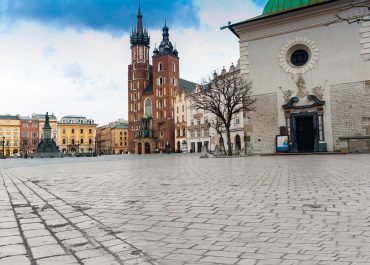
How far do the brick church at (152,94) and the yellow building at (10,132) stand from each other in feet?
163

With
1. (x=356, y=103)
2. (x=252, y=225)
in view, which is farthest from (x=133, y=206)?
(x=356, y=103)

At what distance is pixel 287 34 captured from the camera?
2781cm

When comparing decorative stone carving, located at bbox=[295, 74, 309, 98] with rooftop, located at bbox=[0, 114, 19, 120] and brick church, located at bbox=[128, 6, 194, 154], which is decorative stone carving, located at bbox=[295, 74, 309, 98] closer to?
brick church, located at bbox=[128, 6, 194, 154]

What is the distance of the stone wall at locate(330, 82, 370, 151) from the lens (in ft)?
80.9

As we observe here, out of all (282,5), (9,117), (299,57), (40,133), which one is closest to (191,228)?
(299,57)

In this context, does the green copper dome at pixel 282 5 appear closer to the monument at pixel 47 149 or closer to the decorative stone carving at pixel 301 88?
the decorative stone carving at pixel 301 88

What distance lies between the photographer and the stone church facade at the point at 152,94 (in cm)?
9394

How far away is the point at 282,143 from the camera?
2664cm

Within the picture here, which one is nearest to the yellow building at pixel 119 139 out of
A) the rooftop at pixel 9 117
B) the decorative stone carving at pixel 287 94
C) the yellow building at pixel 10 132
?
the yellow building at pixel 10 132

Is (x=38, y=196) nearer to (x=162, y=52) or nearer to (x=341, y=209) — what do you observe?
(x=341, y=209)

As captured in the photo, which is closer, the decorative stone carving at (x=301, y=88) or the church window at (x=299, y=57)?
the decorative stone carving at (x=301, y=88)

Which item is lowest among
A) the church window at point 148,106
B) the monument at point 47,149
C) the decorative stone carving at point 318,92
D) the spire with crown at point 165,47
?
the monument at point 47,149

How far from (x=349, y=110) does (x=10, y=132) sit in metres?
125

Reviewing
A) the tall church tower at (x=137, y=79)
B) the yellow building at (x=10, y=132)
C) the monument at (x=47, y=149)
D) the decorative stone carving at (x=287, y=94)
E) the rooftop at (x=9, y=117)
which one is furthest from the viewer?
the rooftop at (x=9, y=117)
